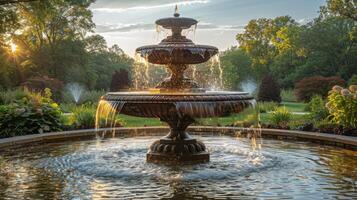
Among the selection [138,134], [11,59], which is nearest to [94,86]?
[11,59]

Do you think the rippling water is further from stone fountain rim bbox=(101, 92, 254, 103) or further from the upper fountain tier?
the upper fountain tier

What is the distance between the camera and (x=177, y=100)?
339 inches

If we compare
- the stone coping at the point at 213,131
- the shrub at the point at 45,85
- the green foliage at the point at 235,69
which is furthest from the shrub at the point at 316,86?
the green foliage at the point at 235,69

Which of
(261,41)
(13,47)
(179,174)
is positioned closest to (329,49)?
(261,41)

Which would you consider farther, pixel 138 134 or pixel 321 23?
pixel 321 23

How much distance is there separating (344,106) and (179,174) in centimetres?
714

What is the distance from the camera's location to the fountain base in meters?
9.72

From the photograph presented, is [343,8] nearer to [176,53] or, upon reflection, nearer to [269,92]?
[269,92]

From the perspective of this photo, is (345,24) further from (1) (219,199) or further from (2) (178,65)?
(1) (219,199)

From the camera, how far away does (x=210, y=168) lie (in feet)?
28.7

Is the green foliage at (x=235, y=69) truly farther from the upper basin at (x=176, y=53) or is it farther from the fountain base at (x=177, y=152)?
the fountain base at (x=177, y=152)

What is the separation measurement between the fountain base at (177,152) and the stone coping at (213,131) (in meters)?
3.88

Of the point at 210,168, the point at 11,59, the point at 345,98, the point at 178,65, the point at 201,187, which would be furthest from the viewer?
the point at 11,59

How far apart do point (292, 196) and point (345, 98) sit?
7993mm
